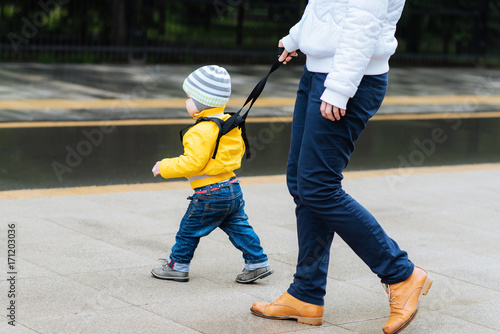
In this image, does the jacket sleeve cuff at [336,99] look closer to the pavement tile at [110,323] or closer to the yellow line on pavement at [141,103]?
the pavement tile at [110,323]

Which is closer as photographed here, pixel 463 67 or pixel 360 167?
pixel 360 167

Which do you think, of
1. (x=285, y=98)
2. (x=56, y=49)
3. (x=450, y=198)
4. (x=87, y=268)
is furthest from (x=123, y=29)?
(x=87, y=268)

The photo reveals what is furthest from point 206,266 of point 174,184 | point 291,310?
point 174,184

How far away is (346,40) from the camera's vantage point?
10.7 feet

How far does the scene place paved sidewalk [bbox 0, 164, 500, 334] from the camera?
3.64m

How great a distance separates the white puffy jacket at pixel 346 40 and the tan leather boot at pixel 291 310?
956mm

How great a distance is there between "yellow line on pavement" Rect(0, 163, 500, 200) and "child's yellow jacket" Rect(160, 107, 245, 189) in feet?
7.82

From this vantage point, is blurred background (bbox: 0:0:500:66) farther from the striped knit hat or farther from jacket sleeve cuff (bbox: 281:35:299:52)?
jacket sleeve cuff (bbox: 281:35:299:52)

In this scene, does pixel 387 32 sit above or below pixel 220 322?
above

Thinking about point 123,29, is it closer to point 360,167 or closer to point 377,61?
point 360,167

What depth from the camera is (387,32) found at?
11.3 feet

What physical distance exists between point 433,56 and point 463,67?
1.21 m

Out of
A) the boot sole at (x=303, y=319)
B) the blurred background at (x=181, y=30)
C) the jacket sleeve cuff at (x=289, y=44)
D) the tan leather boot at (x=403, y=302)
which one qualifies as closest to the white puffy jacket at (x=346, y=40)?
the jacket sleeve cuff at (x=289, y=44)

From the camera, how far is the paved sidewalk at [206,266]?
364cm
